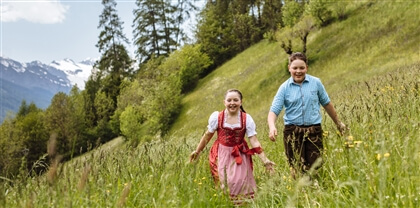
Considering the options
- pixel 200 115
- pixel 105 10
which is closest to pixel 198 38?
pixel 105 10

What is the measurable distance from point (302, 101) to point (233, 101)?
910 millimetres

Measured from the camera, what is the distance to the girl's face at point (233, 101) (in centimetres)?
495

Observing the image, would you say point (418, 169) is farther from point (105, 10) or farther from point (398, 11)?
point (105, 10)

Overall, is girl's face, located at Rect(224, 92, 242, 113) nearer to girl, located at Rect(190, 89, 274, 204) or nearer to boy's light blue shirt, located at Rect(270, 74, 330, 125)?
girl, located at Rect(190, 89, 274, 204)

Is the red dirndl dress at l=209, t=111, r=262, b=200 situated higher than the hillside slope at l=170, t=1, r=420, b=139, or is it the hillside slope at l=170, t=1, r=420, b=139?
the hillside slope at l=170, t=1, r=420, b=139

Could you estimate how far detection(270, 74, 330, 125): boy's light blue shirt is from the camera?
16.1ft

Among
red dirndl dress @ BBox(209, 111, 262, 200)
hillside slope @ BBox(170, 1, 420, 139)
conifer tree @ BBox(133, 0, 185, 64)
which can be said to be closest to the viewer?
red dirndl dress @ BBox(209, 111, 262, 200)

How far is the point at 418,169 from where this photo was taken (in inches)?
99.6

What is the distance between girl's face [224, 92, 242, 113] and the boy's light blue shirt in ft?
1.52

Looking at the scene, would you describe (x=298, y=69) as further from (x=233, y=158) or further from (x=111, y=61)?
(x=111, y=61)

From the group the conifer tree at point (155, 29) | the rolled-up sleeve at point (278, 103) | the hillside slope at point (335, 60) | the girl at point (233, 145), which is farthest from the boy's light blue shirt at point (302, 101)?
the conifer tree at point (155, 29)

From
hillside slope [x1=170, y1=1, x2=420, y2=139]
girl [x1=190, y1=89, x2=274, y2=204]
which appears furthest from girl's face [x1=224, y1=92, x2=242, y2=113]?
hillside slope [x1=170, y1=1, x2=420, y2=139]

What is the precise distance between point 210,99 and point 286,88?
33519 mm

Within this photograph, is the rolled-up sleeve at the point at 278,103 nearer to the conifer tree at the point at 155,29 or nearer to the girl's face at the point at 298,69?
the girl's face at the point at 298,69
